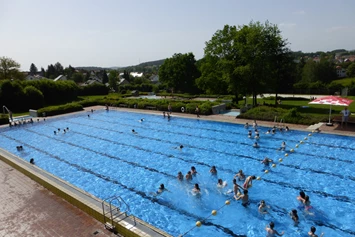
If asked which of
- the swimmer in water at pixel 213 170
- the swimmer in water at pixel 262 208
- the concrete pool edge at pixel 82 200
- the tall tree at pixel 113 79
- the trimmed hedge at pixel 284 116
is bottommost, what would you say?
the swimmer in water at pixel 262 208

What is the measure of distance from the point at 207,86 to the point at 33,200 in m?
32.0

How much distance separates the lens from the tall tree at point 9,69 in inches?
2446

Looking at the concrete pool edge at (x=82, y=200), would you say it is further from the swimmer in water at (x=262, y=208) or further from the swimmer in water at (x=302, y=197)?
the swimmer in water at (x=302, y=197)

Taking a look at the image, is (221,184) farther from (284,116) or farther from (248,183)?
(284,116)

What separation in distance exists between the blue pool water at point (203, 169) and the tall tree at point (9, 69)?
45.3 meters

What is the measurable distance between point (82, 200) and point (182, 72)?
53.4 meters

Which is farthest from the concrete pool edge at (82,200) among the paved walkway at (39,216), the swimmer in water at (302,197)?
the swimmer in water at (302,197)

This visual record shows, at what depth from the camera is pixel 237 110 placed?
29.6 meters

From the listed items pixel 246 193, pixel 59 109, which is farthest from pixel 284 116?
pixel 59 109

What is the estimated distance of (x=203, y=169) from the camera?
14.8 m

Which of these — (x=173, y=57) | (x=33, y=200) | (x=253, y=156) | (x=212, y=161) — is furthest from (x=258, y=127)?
(x=173, y=57)

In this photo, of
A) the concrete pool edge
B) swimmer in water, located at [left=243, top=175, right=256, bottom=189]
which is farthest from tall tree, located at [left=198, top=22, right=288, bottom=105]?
the concrete pool edge

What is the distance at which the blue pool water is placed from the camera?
9.92 metres

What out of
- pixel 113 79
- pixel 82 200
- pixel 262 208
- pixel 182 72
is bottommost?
pixel 262 208
